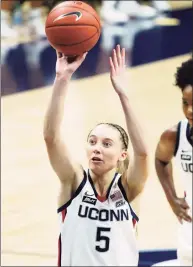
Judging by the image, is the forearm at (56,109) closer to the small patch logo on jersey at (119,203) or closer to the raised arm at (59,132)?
the raised arm at (59,132)

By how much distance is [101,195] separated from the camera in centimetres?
115

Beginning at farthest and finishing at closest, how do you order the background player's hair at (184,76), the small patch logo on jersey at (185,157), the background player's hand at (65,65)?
the small patch logo on jersey at (185,157)
the background player's hair at (184,76)
the background player's hand at (65,65)

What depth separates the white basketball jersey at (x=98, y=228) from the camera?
113cm

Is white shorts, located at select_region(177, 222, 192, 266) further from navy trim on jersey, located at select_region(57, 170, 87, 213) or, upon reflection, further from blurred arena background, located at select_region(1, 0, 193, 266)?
navy trim on jersey, located at select_region(57, 170, 87, 213)

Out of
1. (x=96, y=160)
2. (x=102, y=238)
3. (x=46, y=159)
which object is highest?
(x=46, y=159)

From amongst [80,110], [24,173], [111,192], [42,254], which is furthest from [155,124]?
[111,192]

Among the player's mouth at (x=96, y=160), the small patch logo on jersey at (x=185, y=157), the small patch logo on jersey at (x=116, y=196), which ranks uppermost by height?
the small patch logo on jersey at (x=185, y=157)

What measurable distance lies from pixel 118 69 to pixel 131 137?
107 millimetres

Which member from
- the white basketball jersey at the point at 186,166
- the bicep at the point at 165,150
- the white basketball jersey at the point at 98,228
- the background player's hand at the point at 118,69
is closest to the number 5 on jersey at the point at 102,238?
the white basketball jersey at the point at 98,228

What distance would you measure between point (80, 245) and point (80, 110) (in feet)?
12.0

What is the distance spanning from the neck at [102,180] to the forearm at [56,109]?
100 millimetres

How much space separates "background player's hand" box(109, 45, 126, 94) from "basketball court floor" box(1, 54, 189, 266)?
2 cm

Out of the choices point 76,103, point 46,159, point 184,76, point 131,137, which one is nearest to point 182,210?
point 184,76

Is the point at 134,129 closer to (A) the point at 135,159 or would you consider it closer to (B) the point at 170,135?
(A) the point at 135,159
